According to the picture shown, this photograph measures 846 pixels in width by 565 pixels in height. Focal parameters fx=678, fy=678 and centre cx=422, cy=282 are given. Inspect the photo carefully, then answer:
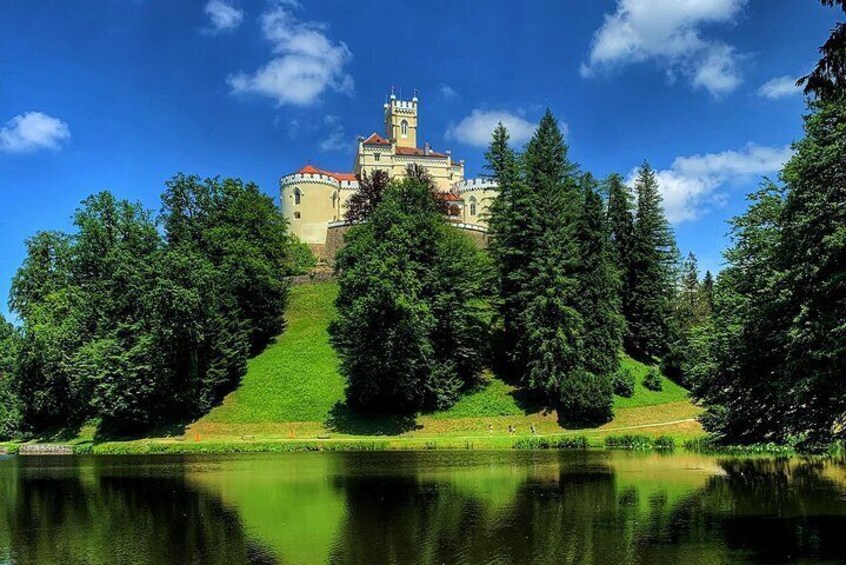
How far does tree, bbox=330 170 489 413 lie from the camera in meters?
40.6

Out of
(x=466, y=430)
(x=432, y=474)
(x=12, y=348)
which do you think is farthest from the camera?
(x=12, y=348)

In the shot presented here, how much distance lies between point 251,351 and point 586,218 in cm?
2732

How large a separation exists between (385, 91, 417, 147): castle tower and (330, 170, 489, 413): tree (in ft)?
176

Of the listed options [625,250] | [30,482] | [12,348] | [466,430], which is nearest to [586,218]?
[625,250]

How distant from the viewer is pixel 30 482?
26.1 metres

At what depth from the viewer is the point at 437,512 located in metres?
17.6

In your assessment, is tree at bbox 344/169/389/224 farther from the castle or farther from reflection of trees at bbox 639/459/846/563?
reflection of trees at bbox 639/459/846/563

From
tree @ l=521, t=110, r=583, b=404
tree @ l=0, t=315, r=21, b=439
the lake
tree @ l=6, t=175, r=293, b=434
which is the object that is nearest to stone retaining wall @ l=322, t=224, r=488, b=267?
tree @ l=6, t=175, r=293, b=434

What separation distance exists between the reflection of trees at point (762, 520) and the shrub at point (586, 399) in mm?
15542

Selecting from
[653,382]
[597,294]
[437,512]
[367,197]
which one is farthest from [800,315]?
[367,197]

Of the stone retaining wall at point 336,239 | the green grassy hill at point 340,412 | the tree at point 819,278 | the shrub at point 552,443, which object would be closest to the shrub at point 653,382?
the green grassy hill at point 340,412

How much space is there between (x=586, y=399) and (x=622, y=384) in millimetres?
6059

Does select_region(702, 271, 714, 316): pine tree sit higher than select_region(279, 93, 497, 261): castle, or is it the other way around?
select_region(279, 93, 497, 261): castle

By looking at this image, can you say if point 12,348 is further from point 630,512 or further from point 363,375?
point 630,512
